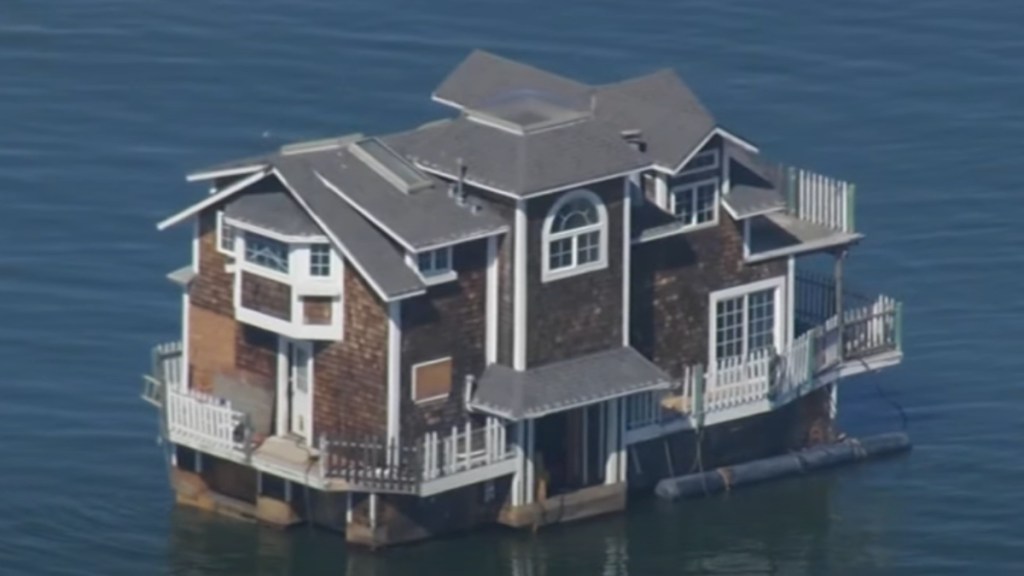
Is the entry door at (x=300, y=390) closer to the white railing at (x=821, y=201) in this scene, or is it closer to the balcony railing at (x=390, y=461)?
the balcony railing at (x=390, y=461)

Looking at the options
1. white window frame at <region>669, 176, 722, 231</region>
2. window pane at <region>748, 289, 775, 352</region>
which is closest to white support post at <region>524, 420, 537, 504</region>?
white window frame at <region>669, 176, 722, 231</region>

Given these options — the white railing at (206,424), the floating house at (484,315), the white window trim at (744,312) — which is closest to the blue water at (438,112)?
the floating house at (484,315)

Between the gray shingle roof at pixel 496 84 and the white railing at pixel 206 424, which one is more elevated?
the gray shingle roof at pixel 496 84

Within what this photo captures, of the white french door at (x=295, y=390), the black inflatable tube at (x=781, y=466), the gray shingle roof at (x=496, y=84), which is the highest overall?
the gray shingle roof at (x=496, y=84)

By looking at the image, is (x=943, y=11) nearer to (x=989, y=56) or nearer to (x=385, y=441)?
(x=989, y=56)

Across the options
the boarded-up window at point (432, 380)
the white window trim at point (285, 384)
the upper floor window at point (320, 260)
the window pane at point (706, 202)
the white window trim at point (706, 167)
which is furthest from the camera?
the window pane at point (706, 202)

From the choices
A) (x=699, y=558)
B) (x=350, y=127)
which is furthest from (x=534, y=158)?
(x=350, y=127)
